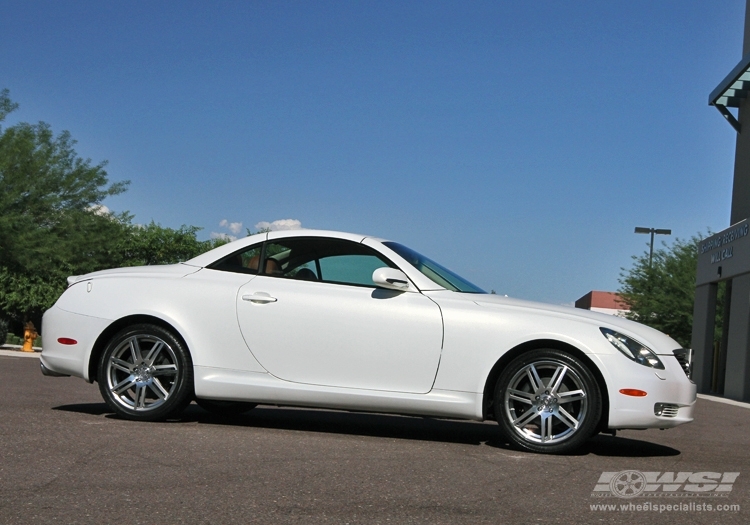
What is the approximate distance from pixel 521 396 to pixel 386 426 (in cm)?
175

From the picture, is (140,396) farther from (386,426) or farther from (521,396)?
(521,396)

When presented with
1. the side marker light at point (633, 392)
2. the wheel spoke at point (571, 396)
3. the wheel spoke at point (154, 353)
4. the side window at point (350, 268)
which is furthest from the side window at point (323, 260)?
the side marker light at point (633, 392)

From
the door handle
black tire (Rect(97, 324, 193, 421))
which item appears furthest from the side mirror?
black tire (Rect(97, 324, 193, 421))

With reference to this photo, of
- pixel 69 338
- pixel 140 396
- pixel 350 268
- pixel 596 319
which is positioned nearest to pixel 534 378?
pixel 596 319

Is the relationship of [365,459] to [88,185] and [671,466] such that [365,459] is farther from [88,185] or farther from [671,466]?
Result: [88,185]

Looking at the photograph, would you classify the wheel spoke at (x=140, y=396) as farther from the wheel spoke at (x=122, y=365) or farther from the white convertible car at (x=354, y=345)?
the wheel spoke at (x=122, y=365)

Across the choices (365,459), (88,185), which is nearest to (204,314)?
(365,459)

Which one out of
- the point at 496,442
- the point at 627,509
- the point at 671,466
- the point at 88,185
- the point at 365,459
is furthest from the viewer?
the point at 88,185

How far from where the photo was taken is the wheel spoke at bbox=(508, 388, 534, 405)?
6754 millimetres

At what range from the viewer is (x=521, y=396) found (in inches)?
267

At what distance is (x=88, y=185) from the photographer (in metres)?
36.8

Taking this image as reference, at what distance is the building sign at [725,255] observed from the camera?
28016 mm

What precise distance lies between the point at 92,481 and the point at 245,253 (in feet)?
9.86

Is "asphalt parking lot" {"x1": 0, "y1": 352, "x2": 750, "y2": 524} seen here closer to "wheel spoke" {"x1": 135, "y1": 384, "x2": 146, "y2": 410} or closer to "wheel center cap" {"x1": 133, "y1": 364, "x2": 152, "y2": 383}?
"wheel spoke" {"x1": 135, "y1": 384, "x2": 146, "y2": 410}
